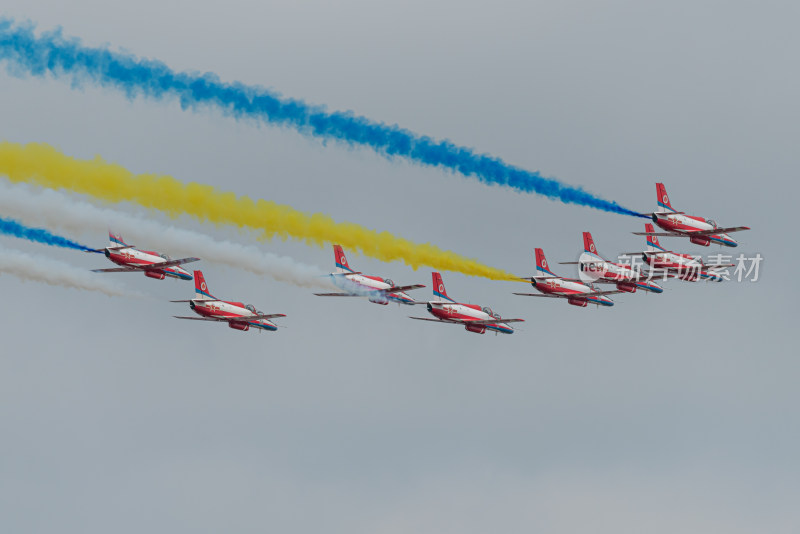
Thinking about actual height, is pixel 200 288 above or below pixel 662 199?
below

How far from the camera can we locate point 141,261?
270 ft

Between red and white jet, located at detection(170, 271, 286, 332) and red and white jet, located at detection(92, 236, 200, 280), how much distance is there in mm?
1736

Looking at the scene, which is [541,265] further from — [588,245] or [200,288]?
[200,288]

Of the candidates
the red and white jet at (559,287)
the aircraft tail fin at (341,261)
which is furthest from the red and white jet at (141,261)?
the red and white jet at (559,287)

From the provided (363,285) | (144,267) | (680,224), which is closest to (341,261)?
(363,285)

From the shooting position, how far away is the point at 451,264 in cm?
8156

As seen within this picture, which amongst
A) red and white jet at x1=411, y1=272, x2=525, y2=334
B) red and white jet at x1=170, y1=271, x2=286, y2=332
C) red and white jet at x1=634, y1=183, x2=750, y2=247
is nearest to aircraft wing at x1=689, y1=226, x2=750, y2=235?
red and white jet at x1=634, y1=183, x2=750, y2=247

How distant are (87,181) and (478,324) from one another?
2822 centimetres

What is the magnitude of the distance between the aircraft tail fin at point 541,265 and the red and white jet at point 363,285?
810 centimetres

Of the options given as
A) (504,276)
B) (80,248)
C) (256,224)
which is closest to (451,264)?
(504,276)

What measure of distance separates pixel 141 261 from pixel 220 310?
640cm

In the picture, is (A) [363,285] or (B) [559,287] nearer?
(A) [363,285]

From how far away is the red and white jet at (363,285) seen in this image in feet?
274

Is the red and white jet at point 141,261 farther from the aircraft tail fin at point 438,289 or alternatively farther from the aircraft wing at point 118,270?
the aircraft tail fin at point 438,289
